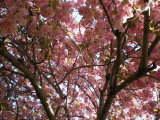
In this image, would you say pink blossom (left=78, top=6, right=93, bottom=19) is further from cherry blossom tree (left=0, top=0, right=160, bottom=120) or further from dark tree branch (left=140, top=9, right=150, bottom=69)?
dark tree branch (left=140, top=9, right=150, bottom=69)

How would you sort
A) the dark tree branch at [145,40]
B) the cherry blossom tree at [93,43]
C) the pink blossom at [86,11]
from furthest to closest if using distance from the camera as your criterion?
the pink blossom at [86,11] < the cherry blossom tree at [93,43] < the dark tree branch at [145,40]

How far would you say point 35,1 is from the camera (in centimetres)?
279

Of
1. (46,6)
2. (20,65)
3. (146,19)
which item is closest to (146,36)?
(146,19)

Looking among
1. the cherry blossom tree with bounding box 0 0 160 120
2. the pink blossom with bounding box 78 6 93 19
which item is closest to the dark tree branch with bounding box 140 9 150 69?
the cherry blossom tree with bounding box 0 0 160 120

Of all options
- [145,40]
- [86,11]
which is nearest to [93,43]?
[86,11]

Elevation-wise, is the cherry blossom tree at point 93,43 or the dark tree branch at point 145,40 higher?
the cherry blossom tree at point 93,43

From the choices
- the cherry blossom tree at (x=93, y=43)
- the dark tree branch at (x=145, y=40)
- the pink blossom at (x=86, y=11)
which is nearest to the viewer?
the dark tree branch at (x=145, y=40)

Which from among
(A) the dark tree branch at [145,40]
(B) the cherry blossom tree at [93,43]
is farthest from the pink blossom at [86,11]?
(A) the dark tree branch at [145,40]

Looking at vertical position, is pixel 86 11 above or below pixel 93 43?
below

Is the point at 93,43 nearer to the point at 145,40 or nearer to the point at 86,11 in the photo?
the point at 86,11

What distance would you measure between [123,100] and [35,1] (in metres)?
4.94

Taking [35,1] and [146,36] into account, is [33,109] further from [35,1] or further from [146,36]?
[146,36]

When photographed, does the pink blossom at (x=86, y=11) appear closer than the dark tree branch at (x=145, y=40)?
No

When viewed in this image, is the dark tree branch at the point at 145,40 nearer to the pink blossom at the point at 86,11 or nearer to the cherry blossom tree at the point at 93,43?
the cherry blossom tree at the point at 93,43
